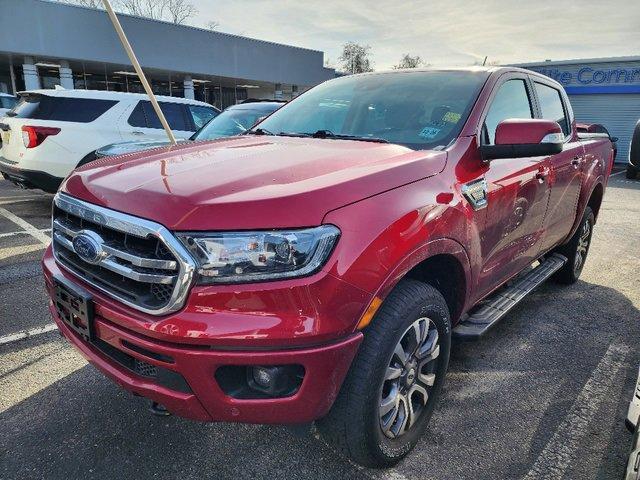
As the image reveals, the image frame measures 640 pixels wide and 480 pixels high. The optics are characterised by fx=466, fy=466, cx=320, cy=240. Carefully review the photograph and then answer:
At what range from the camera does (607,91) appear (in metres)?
21.3

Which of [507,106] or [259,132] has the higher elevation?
[507,106]

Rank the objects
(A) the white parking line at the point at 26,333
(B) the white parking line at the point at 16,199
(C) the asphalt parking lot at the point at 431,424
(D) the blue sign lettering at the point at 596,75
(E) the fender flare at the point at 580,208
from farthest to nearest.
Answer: (D) the blue sign lettering at the point at 596,75 → (B) the white parking line at the point at 16,199 → (E) the fender flare at the point at 580,208 → (A) the white parking line at the point at 26,333 → (C) the asphalt parking lot at the point at 431,424

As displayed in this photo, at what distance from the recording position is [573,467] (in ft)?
7.11

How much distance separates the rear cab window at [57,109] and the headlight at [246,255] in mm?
6528

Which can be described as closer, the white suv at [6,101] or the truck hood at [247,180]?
the truck hood at [247,180]

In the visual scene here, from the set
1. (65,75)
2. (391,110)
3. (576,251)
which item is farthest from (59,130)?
(65,75)

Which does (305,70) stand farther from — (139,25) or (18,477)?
(18,477)

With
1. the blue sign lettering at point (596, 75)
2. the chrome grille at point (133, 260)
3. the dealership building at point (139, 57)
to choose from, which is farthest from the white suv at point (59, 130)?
the blue sign lettering at point (596, 75)

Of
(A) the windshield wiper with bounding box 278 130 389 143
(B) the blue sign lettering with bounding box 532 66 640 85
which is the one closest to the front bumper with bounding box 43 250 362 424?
(A) the windshield wiper with bounding box 278 130 389 143

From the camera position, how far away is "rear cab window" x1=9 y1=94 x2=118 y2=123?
22.2ft

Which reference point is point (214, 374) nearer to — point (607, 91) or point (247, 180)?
point (247, 180)

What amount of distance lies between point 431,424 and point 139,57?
26120 mm

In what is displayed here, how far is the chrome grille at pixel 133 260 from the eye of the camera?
158 centimetres

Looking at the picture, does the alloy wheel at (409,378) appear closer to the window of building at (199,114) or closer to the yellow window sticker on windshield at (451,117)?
the yellow window sticker on windshield at (451,117)
